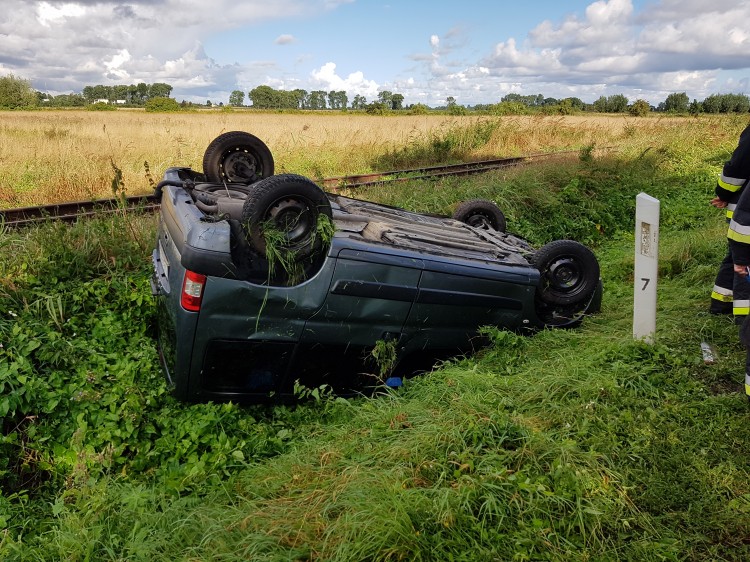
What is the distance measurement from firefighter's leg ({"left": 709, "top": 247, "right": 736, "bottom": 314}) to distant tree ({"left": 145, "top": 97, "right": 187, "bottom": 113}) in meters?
44.9

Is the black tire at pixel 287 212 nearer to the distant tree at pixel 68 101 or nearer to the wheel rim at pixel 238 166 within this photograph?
the wheel rim at pixel 238 166

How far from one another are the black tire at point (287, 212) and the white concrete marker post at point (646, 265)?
2.37 meters

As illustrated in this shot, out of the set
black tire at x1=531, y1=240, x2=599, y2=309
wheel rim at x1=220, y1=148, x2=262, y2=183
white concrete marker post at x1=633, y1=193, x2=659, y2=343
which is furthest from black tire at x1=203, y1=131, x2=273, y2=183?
white concrete marker post at x1=633, y1=193, x2=659, y2=343

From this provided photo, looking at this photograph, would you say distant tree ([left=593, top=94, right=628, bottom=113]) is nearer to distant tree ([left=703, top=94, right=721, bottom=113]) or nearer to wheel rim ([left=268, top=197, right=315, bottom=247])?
distant tree ([left=703, top=94, right=721, bottom=113])

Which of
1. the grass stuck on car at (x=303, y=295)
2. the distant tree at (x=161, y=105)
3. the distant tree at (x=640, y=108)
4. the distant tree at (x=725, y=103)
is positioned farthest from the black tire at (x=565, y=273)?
the distant tree at (x=161, y=105)

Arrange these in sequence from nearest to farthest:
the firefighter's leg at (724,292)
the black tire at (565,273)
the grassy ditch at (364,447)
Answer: the grassy ditch at (364,447) < the black tire at (565,273) < the firefighter's leg at (724,292)

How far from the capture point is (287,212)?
3.83 metres

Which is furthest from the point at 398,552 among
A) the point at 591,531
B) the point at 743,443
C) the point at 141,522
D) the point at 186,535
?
the point at 743,443

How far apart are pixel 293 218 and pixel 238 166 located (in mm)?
2075

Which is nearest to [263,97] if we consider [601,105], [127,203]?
[601,105]

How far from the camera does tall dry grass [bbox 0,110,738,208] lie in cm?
1236

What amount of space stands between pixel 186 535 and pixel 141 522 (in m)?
0.32

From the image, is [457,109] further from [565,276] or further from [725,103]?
[565,276]

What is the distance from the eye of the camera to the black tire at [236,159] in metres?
5.52
